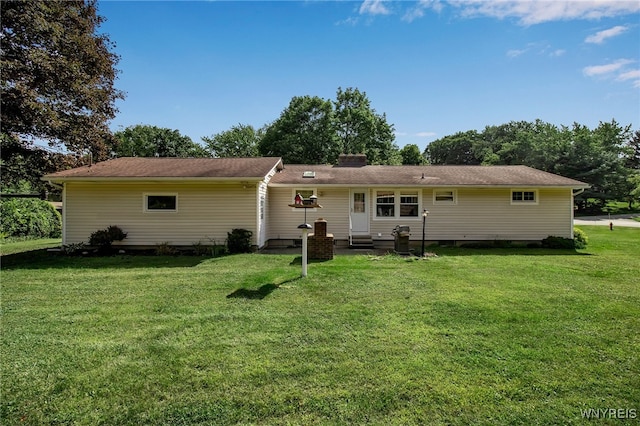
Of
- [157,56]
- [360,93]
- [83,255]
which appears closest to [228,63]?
[157,56]

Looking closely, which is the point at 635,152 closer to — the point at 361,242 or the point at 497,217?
the point at 497,217

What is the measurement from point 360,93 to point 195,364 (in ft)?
116

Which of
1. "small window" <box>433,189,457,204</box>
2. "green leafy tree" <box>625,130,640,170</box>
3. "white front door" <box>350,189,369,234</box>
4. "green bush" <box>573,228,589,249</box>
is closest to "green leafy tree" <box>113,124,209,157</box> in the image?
"white front door" <box>350,189,369,234</box>

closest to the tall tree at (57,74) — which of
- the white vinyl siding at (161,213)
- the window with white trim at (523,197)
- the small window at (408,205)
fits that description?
the white vinyl siding at (161,213)

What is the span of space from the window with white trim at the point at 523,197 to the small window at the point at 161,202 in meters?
12.5

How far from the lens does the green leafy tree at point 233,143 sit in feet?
140

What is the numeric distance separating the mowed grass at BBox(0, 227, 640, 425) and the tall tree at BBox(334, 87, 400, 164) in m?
28.0

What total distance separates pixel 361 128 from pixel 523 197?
23207mm

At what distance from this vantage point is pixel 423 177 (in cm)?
1320

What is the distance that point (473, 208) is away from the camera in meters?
12.5

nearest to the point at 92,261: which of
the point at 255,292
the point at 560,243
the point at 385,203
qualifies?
the point at 255,292

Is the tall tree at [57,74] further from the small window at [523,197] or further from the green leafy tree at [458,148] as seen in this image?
the green leafy tree at [458,148]

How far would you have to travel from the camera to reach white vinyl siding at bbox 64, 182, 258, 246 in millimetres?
10852

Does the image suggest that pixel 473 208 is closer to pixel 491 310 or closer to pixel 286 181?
pixel 286 181
